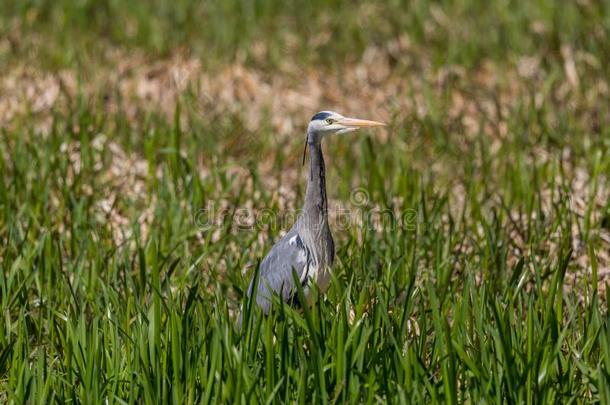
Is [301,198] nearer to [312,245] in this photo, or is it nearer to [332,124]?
[312,245]

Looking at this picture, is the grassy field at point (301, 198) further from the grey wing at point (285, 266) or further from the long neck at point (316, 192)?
the long neck at point (316, 192)

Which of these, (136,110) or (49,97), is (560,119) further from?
(49,97)

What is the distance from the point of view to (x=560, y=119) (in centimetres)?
758

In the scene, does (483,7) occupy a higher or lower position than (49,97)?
higher

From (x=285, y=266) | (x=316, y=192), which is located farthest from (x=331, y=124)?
(x=285, y=266)

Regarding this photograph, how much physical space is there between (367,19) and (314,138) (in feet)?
19.5

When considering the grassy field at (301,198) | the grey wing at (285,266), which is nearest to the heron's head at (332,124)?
the grey wing at (285,266)

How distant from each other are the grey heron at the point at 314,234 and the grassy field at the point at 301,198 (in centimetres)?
19

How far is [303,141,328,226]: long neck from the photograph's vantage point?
438 cm

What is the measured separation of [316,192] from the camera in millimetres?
4418

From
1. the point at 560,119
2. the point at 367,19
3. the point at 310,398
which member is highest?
the point at 367,19

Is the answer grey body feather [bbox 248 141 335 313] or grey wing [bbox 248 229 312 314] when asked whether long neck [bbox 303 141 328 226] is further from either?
grey wing [bbox 248 229 312 314]

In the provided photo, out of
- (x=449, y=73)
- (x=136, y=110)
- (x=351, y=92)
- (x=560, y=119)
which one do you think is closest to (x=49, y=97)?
(x=136, y=110)

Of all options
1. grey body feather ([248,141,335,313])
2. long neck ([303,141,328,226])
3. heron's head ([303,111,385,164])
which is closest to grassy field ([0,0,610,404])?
grey body feather ([248,141,335,313])
